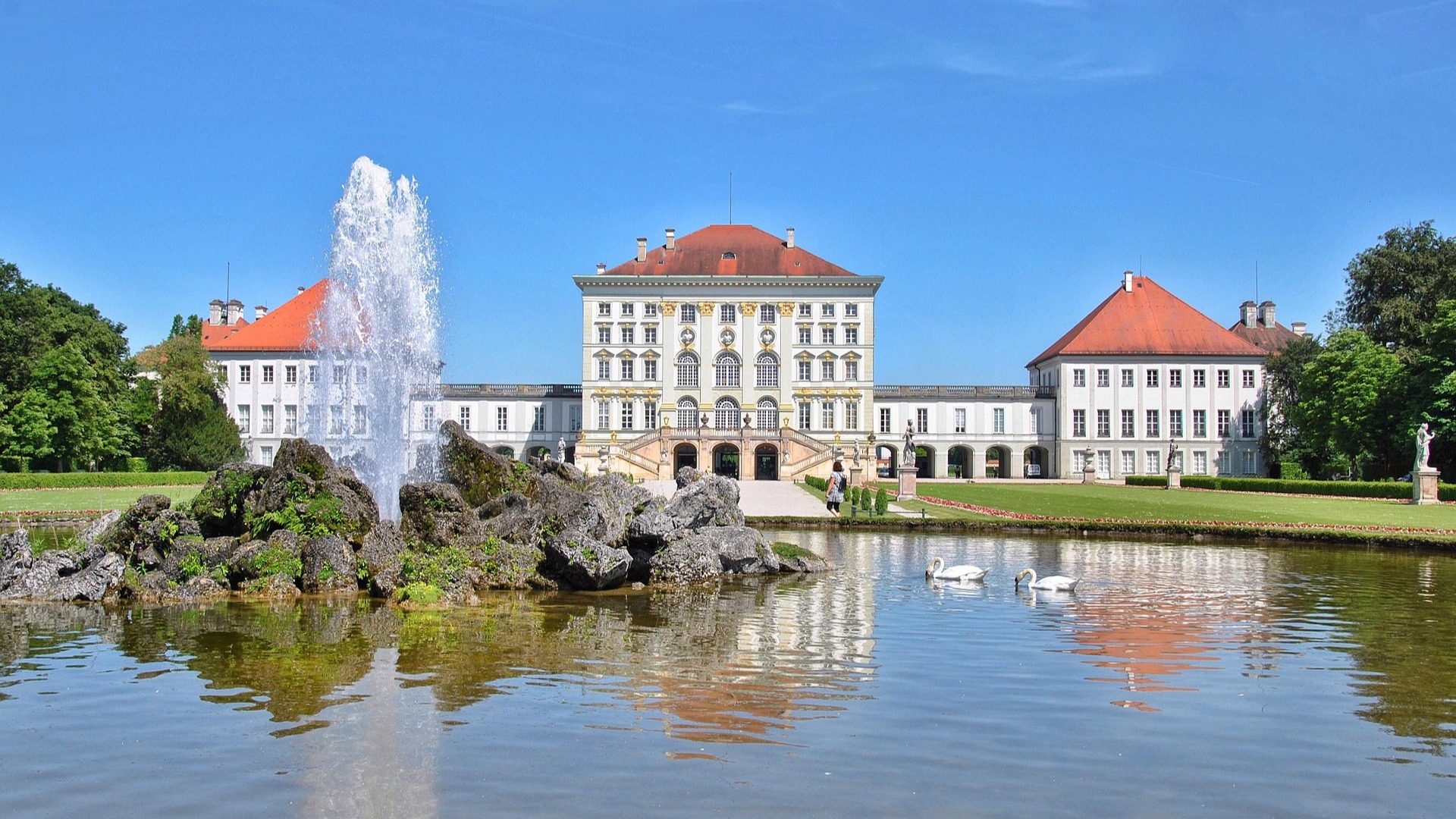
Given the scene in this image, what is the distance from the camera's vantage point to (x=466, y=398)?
75.9 metres

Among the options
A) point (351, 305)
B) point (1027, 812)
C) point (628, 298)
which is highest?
point (628, 298)

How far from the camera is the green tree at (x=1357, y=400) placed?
50.5m

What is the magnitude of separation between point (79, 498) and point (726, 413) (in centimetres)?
4183

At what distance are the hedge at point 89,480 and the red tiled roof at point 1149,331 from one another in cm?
5251

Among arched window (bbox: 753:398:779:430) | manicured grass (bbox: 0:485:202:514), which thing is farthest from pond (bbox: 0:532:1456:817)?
arched window (bbox: 753:398:779:430)

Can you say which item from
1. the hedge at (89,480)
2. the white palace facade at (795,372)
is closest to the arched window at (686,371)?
the white palace facade at (795,372)

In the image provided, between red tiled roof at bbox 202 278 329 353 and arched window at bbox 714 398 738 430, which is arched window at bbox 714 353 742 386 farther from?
red tiled roof at bbox 202 278 329 353

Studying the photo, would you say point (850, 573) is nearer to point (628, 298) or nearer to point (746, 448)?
point (746, 448)

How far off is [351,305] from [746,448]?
4404cm

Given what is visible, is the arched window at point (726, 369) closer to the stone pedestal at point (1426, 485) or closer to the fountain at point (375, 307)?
the stone pedestal at point (1426, 485)

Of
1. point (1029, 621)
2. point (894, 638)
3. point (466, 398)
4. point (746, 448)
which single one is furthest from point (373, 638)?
point (466, 398)

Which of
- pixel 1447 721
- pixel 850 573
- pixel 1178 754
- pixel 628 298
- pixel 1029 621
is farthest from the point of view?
pixel 628 298

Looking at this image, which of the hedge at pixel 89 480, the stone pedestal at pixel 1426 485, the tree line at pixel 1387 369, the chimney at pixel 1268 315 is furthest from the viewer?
the chimney at pixel 1268 315

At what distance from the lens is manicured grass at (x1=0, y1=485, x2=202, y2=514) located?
31086 millimetres
